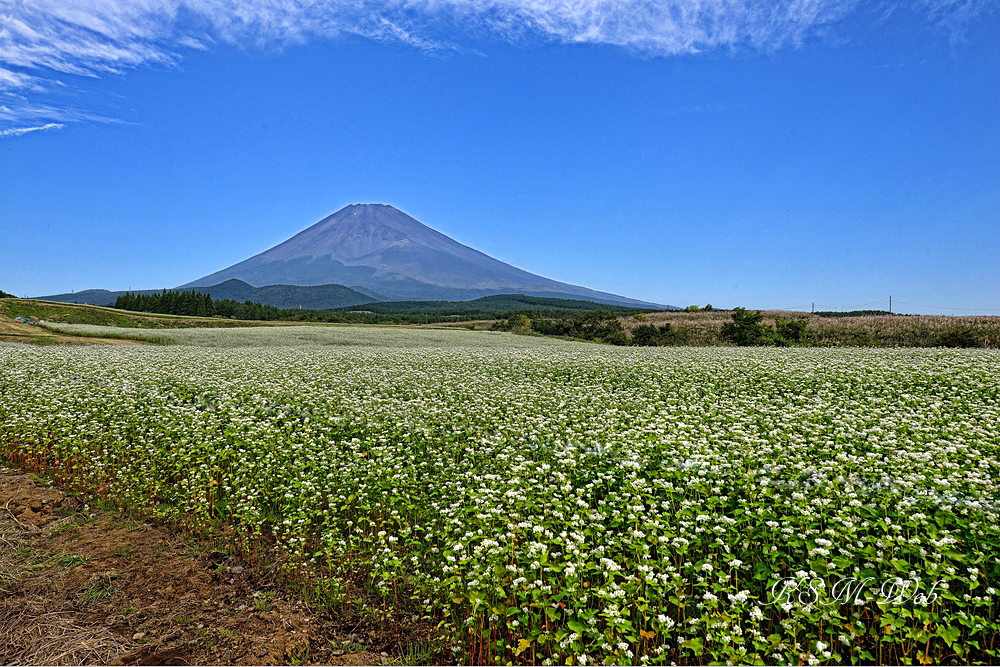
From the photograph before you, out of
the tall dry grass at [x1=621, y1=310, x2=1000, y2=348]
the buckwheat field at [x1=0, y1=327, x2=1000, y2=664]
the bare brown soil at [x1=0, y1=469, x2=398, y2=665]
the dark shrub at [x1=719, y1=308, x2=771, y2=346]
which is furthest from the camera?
the dark shrub at [x1=719, y1=308, x2=771, y2=346]

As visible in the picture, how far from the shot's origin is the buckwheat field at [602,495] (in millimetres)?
4547

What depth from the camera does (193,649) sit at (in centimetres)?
502

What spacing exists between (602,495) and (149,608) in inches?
219

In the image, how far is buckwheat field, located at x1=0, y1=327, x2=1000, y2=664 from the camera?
455 cm

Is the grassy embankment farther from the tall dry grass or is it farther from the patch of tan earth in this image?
the tall dry grass

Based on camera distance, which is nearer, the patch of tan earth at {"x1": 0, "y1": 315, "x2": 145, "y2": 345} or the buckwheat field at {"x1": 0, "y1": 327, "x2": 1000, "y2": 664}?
the buckwheat field at {"x1": 0, "y1": 327, "x2": 1000, "y2": 664}

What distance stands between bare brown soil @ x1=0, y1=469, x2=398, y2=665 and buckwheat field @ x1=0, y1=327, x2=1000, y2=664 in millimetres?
502

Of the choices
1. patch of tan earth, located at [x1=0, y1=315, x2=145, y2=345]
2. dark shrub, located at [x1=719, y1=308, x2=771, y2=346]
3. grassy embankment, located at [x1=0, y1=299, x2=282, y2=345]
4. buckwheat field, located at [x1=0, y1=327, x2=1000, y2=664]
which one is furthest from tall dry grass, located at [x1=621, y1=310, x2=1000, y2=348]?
patch of tan earth, located at [x1=0, y1=315, x2=145, y2=345]

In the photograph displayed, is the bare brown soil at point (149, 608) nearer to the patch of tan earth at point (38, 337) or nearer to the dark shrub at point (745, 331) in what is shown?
the patch of tan earth at point (38, 337)

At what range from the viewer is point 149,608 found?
5625 mm

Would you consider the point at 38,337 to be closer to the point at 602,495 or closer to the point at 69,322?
the point at 69,322

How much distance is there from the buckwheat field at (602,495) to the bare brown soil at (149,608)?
502mm

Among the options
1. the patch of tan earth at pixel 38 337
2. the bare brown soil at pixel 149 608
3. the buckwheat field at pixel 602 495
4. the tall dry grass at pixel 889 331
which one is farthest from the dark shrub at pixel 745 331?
the patch of tan earth at pixel 38 337

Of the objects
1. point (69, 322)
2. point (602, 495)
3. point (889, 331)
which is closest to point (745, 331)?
point (889, 331)
